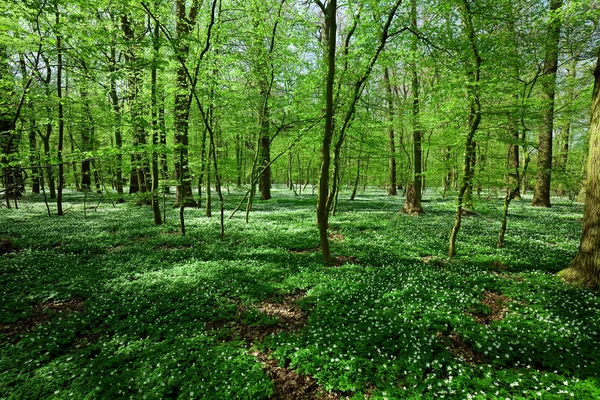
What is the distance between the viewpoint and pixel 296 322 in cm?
608

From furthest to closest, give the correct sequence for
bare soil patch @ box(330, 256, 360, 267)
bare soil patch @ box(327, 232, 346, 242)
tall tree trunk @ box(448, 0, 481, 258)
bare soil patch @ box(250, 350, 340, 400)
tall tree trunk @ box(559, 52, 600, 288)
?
1. bare soil patch @ box(327, 232, 346, 242)
2. bare soil patch @ box(330, 256, 360, 267)
3. tall tree trunk @ box(448, 0, 481, 258)
4. tall tree trunk @ box(559, 52, 600, 288)
5. bare soil patch @ box(250, 350, 340, 400)

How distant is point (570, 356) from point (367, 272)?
15.2ft

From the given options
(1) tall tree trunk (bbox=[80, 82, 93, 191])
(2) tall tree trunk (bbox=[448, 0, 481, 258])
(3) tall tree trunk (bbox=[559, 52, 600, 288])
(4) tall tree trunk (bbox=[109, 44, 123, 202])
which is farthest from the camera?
(1) tall tree trunk (bbox=[80, 82, 93, 191])

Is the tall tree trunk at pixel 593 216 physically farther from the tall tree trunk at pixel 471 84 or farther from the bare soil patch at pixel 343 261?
the bare soil patch at pixel 343 261

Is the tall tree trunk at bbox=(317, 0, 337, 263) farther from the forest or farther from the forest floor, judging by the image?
the forest floor

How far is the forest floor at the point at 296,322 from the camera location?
169 inches

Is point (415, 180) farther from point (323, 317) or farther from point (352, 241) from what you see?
point (323, 317)

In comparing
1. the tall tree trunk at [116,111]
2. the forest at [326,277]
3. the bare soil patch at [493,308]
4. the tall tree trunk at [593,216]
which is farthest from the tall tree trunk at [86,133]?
the tall tree trunk at [593,216]

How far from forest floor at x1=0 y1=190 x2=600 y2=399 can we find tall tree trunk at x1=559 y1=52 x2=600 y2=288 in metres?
0.57

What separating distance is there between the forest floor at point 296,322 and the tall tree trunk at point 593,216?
57 cm

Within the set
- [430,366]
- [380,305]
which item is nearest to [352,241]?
[380,305]

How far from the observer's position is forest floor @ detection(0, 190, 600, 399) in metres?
4.29

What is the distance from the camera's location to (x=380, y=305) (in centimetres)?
645

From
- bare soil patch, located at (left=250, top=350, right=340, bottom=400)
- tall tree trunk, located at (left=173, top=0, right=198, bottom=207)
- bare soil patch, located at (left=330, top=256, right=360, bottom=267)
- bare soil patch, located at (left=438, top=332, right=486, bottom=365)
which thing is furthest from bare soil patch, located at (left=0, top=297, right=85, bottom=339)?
bare soil patch, located at (left=438, top=332, right=486, bottom=365)
